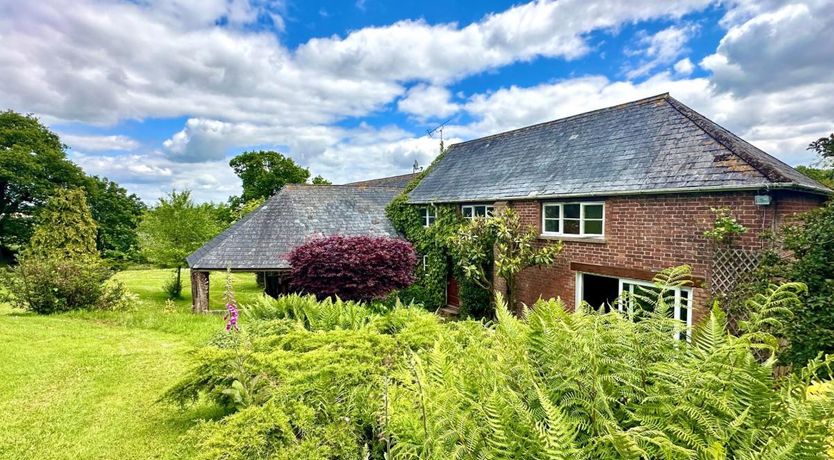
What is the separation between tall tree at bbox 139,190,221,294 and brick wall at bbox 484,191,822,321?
18.5 meters

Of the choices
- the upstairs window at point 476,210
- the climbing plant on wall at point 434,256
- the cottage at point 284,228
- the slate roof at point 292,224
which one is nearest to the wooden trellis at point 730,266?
the upstairs window at point 476,210

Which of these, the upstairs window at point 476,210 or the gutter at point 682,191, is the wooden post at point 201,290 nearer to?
the upstairs window at point 476,210

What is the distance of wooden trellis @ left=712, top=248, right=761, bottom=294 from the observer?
8.09m

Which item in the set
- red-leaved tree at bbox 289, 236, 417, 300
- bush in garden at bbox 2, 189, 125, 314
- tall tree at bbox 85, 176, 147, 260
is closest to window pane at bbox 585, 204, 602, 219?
red-leaved tree at bbox 289, 236, 417, 300

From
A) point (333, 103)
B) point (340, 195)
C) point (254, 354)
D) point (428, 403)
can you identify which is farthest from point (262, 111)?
point (428, 403)

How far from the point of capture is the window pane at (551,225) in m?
12.3

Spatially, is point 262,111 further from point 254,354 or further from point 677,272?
point 677,272

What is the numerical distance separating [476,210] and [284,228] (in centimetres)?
850

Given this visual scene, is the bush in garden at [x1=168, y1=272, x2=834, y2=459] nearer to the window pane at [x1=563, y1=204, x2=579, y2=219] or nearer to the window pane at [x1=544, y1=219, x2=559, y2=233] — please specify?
the window pane at [x1=563, y1=204, x2=579, y2=219]

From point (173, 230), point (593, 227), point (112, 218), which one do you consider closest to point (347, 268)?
point (593, 227)

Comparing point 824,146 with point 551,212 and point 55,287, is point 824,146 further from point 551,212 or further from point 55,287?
point 55,287

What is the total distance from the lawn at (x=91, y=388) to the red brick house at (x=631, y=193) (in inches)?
328

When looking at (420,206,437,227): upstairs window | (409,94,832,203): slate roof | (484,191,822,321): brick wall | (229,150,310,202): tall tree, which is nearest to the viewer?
(484,191,822,321): brick wall

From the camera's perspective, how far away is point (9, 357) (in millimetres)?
8062
